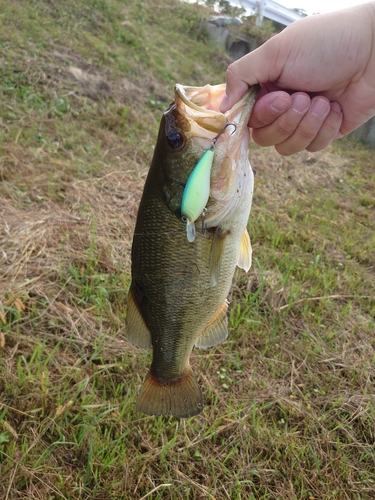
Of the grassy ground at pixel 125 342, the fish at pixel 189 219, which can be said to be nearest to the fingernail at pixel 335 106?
the fish at pixel 189 219

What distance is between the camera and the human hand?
1513mm

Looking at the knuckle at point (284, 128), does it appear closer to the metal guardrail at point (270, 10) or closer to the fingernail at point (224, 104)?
the fingernail at point (224, 104)

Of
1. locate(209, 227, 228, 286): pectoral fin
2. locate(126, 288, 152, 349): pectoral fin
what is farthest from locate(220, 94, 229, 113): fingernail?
locate(126, 288, 152, 349): pectoral fin

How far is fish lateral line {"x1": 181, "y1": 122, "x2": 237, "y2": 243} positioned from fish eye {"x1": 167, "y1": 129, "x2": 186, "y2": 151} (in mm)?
91

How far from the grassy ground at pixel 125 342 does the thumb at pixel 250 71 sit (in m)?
1.65

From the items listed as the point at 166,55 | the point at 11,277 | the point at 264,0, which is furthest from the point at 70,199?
the point at 264,0

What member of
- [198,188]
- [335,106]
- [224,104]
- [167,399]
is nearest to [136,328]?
[167,399]

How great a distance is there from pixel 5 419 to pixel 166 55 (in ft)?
27.1

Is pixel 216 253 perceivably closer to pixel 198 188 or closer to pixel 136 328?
pixel 198 188

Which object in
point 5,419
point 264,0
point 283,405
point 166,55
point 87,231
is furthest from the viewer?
point 264,0

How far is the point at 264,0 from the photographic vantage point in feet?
40.9

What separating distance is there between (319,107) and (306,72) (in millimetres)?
136

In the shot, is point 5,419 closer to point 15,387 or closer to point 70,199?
point 15,387

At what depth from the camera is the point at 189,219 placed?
1.31 m
